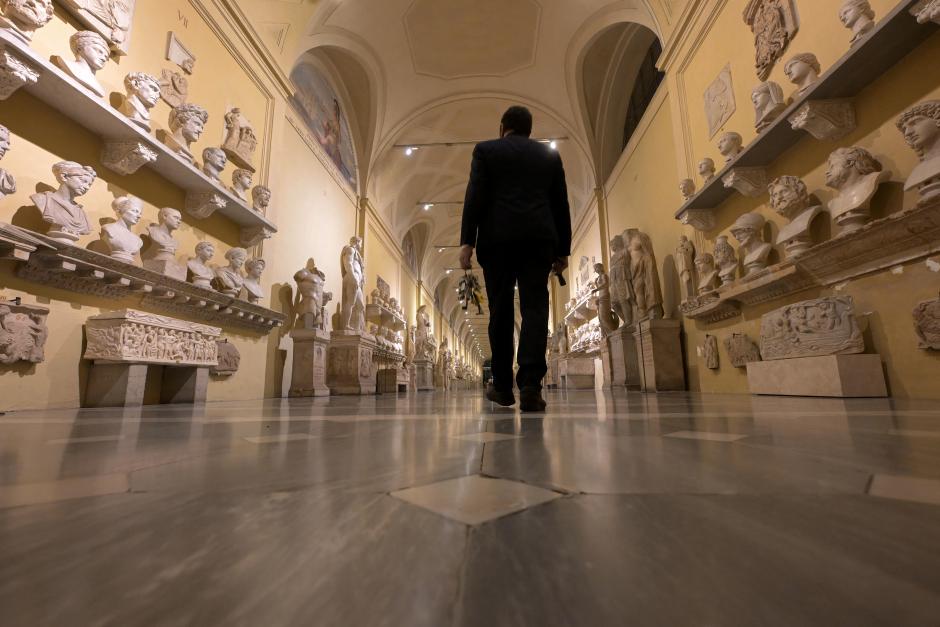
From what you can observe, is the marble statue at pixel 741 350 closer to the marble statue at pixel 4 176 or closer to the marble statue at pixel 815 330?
the marble statue at pixel 815 330

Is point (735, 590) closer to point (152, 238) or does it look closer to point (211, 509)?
point (211, 509)

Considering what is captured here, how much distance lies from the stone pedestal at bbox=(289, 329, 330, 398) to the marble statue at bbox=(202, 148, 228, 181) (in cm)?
273

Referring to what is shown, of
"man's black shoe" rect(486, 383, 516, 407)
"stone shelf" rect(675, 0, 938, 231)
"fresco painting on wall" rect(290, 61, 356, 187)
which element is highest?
"fresco painting on wall" rect(290, 61, 356, 187)

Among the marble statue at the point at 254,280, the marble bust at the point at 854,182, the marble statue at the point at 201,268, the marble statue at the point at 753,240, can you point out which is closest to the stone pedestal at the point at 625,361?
the marble statue at the point at 753,240

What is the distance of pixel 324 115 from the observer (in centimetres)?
909

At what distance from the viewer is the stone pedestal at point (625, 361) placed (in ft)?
22.7

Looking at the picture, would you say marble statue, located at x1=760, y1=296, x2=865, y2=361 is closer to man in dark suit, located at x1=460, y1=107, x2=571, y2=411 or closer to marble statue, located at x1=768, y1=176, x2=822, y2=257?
marble statue, located at x1=768, y1=176, x2=822, y2=257

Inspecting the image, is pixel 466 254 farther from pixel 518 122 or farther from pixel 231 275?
pixel 231 275

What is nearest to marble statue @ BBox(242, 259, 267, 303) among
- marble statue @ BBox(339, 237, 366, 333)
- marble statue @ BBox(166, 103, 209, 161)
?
marble statue @ BBox(166, 103, 209, 161)

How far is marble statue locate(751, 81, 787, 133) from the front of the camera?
3777 millimetres

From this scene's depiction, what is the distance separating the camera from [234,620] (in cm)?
25

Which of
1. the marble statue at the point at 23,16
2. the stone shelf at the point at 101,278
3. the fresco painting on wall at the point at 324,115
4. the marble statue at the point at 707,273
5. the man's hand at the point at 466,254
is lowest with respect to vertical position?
the man's hand at the point at 466,254

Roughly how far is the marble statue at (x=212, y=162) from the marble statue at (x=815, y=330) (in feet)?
18.7

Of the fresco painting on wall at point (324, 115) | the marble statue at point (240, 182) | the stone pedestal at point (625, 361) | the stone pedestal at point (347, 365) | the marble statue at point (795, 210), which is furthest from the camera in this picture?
the fresco painting on wall at point (324, 115)
